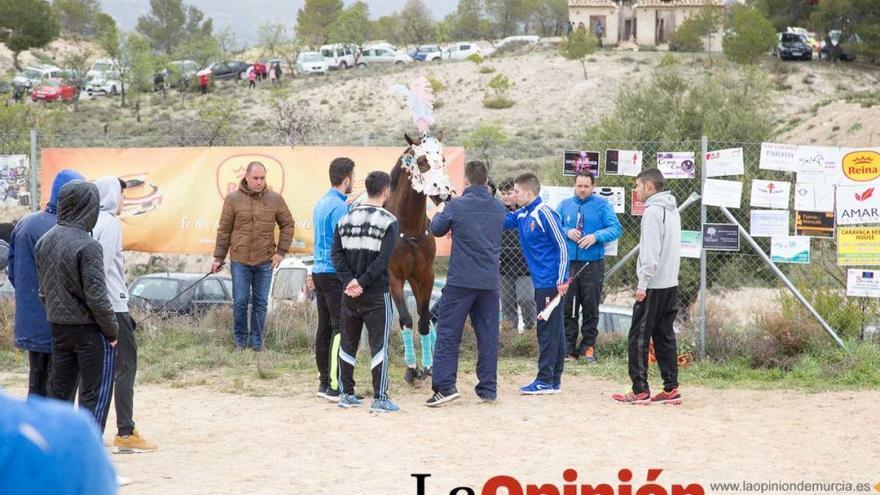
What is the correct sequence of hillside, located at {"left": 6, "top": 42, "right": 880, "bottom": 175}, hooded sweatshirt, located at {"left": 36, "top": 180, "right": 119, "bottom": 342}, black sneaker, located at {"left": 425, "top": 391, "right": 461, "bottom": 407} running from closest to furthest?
hooded sweatshirt, located at {"left": 36, "top": 180, "right": 119, "bottom": 342}, black sneaker, located at {"left": 425, "top": 391, "right": 461, "bottom": 407}, hillside, located at {"left": 6, "top": 42, "right": 880, "bottom": 175}

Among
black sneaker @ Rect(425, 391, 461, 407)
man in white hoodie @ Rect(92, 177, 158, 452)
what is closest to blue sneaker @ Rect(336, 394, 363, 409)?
black sneaker @ Rect(425, 391, 461, 407)

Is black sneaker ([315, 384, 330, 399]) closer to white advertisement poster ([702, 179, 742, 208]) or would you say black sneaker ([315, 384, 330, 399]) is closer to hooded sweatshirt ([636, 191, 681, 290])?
hooded sweatshirt ([636, 191, 681, 290])

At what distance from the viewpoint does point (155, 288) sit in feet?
48.7

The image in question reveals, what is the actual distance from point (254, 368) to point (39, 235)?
4.11 metres

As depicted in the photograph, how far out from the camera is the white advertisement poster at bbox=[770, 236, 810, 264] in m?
11.1

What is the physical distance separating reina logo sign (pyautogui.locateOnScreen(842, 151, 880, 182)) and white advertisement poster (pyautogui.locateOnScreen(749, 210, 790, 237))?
735 mm

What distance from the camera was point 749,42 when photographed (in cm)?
6194

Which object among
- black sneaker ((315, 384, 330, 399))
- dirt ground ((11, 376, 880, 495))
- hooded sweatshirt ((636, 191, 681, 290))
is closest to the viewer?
dirt ground ((11, 376, 880, 495))

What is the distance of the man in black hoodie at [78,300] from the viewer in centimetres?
671

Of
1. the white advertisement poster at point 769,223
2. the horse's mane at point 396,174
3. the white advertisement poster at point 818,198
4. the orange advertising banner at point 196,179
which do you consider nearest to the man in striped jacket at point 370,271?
the horse's mane at point 396,174

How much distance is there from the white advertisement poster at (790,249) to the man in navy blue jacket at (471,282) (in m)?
3.18

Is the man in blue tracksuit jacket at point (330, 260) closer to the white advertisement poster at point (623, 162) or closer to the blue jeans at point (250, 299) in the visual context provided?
the blue jeans at point (250, 299)

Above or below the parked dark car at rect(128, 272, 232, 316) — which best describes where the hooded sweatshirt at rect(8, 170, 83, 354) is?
above

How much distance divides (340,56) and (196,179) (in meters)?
62.6
